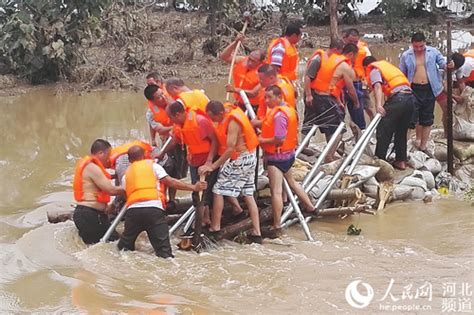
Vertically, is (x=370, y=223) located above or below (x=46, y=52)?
below

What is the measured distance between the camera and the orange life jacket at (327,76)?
8.75m

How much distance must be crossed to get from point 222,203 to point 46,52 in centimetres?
1196

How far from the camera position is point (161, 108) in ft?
27.3

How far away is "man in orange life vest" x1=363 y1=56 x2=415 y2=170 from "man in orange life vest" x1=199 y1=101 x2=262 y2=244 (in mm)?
2407

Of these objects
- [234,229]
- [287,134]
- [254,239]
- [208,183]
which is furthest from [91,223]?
[287,134]

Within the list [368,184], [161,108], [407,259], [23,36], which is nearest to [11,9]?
[23,36]

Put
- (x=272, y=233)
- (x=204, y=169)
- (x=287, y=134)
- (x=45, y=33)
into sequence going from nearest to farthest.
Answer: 1. (x=204, y=169)
2. (x=287, y=134)
3. (x=272, y=233)
4. (x=45, y=33)

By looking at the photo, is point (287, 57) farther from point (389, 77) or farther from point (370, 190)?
point (370, 190)

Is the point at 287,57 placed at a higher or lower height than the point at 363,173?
higher

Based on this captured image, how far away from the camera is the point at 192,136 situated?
723 cm

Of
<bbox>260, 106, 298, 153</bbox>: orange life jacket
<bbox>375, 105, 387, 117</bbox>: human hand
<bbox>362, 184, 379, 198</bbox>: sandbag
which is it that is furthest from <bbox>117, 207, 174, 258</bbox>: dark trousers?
<bbox>375, 105, 387, 117</bbox>: human hand

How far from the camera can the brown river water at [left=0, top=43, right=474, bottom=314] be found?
5816 mm

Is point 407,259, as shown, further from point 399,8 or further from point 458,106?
point 399,8

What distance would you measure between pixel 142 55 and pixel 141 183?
1321 cm
